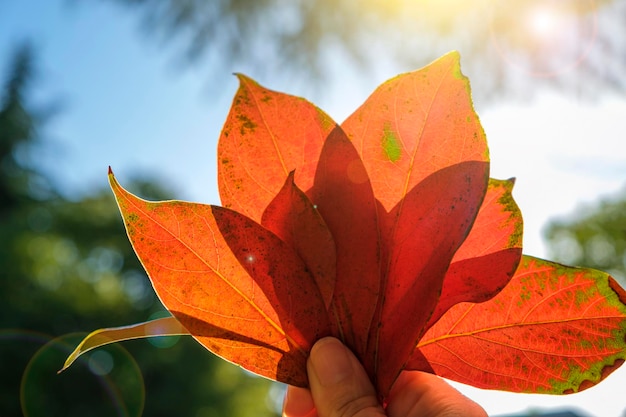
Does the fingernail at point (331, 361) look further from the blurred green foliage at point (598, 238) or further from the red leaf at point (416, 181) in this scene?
the blurred green foliage at point (598, 238)

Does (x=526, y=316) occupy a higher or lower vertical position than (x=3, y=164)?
lower

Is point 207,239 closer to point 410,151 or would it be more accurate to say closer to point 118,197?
point 118,197

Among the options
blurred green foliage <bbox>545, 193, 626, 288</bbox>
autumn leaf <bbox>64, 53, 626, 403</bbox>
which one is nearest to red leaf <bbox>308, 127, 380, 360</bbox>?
autumn leaf <bbox>64, 53, 626, 403</bbox>

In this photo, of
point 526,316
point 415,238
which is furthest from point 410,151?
point 526,316

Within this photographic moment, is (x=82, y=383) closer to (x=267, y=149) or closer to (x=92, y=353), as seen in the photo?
(x=92, y=353)

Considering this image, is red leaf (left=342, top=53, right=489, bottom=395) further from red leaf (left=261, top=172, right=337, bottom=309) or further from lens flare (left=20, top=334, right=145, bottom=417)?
lens flare (left=20, top=334, right=145, bottom=417)

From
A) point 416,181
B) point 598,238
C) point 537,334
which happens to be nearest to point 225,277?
point 416,181

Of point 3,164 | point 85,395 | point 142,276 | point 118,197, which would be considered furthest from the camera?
point 3,164

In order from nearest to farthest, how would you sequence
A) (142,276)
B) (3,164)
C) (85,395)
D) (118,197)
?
(118,197) → (85,395) → (142,276) → (3,164)
